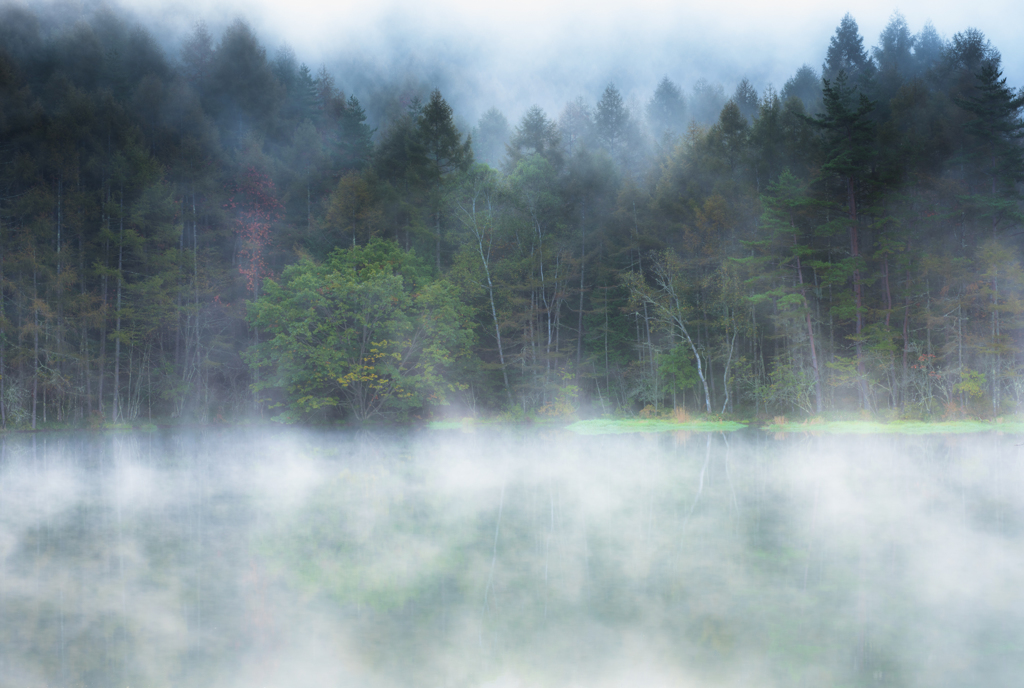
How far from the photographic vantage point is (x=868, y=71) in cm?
4988

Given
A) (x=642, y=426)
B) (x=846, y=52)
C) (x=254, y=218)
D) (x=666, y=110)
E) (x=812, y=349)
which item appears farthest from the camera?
(x=666, y=110)

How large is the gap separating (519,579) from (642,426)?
23.7 meters

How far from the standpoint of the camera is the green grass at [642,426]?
95.7 feet

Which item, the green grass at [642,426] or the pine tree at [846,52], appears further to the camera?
the pine tree at [846,52]

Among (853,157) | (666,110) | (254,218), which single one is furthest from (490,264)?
(666,110)

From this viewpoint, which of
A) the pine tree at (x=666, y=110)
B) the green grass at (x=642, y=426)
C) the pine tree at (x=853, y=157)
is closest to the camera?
the green grass at (x=642, y=426)

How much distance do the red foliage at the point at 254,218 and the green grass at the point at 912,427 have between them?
2525 centimetres

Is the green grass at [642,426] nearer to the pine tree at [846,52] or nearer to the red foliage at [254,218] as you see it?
the red foliage at [254,218]

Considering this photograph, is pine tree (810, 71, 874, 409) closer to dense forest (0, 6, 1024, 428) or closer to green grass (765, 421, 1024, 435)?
dense forest (0, 6, 1024, 428)

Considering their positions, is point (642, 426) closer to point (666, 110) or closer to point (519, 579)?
point (519, 579)

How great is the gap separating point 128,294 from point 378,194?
12762mm

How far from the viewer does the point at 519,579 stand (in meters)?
7.48

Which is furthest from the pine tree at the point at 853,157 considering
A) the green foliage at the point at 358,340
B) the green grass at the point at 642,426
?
the green foliage at the point at 358,340

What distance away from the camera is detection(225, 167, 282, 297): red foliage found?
121ft
